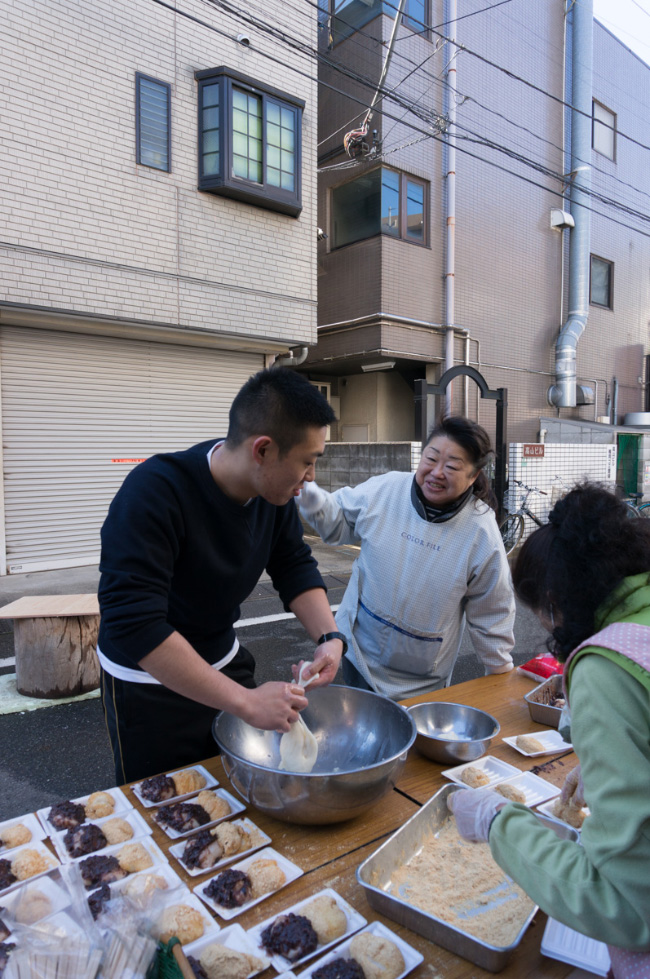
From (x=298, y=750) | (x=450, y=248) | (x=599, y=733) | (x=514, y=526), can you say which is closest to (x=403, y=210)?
(x=450, y=248)

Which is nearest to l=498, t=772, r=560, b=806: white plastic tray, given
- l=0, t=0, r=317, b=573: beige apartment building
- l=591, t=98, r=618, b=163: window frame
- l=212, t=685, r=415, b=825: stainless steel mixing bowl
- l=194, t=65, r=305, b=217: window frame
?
l=212, t=685, r=415, b=825: stainless steel mixing bowl

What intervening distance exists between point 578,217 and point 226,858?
15.6 metres

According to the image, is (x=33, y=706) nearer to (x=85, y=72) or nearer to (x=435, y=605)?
(x=435, y=605)

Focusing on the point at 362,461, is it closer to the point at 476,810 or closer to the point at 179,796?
the point at 179,796

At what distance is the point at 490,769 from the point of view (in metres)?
1.99

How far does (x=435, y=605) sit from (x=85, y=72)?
28.1 ft

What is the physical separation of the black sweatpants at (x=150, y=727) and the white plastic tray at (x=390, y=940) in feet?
3.14

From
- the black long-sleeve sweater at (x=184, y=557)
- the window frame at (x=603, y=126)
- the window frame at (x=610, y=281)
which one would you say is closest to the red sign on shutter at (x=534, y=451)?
the window frame at (x=610, y=281)

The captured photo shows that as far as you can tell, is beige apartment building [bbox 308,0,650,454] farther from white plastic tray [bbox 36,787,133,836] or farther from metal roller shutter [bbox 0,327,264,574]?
white plastic tray [bbox 36,787,133,836]

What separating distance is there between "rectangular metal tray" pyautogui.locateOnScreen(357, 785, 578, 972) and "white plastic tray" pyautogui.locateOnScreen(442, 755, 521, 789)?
0.25m

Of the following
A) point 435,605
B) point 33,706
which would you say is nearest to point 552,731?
point 435,605

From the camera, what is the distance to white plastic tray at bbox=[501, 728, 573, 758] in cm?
210

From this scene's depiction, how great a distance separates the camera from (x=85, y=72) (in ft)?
25.2

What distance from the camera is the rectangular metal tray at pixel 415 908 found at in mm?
1193
